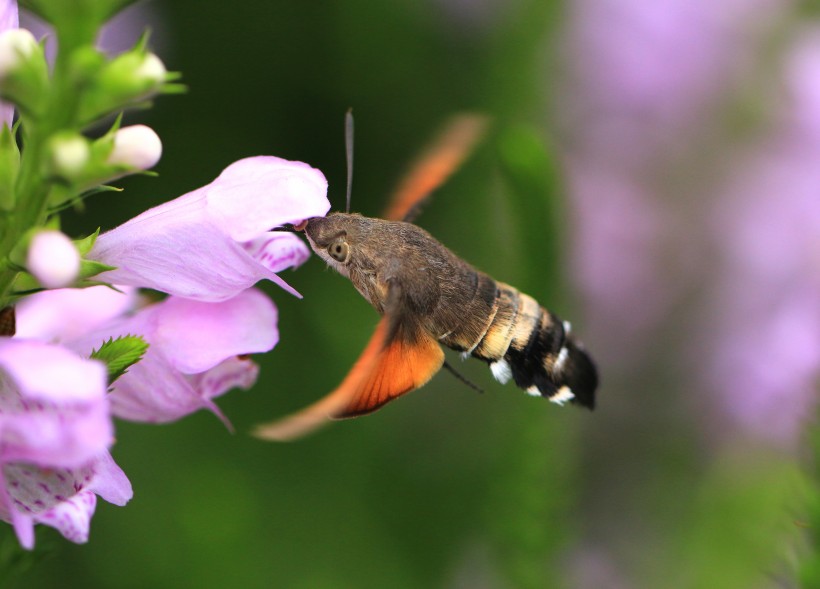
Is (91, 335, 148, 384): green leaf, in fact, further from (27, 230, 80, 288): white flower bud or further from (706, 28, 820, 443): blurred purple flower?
(706, 28, 820, 443): blurred purple flower

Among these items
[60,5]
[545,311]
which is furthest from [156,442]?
[60,5]

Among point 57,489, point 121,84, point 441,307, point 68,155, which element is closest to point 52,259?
point 68,155

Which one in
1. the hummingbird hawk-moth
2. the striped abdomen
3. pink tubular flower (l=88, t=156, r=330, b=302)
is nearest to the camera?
pink tubular flower (l=88, t=156, r=330, b=302)

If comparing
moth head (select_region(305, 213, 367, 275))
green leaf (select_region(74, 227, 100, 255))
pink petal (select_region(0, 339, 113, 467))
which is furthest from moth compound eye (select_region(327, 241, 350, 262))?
pink petal (select_region(0, 339, 113, 467))

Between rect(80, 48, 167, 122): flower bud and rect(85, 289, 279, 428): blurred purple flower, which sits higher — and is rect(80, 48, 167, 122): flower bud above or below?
above

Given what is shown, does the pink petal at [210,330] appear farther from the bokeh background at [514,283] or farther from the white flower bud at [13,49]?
the bokeh background at [514,283]

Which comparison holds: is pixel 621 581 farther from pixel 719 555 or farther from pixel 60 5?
pixel 60 5
